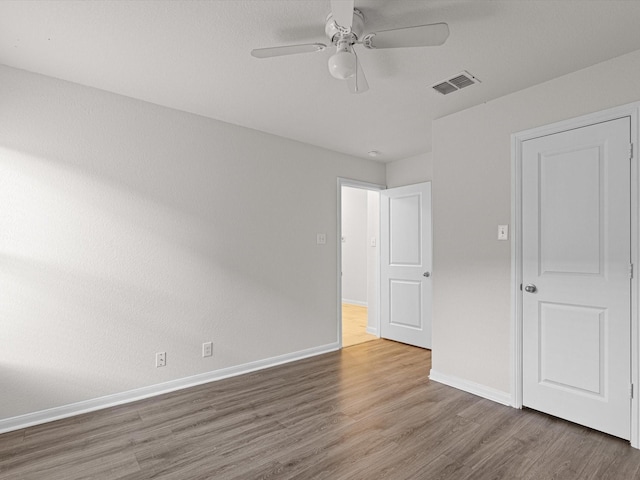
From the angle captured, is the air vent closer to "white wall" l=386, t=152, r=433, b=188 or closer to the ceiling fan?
the ceiling fan

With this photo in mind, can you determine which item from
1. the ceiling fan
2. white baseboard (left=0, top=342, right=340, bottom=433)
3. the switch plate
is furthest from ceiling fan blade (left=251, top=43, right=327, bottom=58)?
white baseboard (left=0, top=342, right=340, bottom=433)

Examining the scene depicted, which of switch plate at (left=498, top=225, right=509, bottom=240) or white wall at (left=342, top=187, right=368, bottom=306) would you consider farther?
white wall at (left=342, top=187, right=368, bottom=306)

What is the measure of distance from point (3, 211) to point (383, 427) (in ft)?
9.70

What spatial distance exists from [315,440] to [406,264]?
2.70 meters

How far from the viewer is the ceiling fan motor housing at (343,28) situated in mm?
1822

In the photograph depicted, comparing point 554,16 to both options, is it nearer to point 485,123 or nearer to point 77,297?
point 485,123

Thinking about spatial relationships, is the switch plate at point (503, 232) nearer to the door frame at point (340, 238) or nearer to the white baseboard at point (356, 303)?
the door frame at point (340, 238)

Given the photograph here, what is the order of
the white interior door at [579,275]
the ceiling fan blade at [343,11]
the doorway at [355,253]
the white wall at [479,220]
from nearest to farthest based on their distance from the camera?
the ceiling fan blade at [343,11] → the white interior door at [579,275] → the white wall at [479,220] → the doorway at [355,253]

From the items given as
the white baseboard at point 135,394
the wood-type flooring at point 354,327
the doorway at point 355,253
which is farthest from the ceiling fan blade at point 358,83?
the doorway at point 355,253

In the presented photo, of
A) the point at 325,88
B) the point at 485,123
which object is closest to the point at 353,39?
the point at 325,88

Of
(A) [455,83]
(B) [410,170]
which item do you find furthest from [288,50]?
(B) [410,170]

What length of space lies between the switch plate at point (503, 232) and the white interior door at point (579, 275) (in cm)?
12

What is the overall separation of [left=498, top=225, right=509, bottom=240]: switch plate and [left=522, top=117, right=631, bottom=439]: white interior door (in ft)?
0.40

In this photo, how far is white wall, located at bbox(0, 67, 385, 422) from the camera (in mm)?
2426
